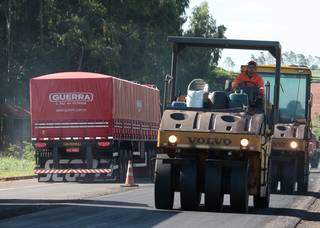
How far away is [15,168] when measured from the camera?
40375 millimetres

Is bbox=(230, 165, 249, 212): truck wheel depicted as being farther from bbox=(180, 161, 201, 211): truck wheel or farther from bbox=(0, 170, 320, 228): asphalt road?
bbox=(180, 161, 201, 211): truck wheel

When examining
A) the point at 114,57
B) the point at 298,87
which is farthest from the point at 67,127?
the point at 114,57

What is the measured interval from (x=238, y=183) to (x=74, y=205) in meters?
3.77

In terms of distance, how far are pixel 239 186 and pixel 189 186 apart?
957mm

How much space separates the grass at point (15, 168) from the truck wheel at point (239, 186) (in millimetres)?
18153

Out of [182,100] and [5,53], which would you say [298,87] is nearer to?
[182,100]

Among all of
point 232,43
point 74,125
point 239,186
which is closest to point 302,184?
point 74,125

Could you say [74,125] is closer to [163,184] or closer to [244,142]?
[163,184]

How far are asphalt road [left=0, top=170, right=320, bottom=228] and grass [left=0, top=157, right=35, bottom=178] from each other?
12.1 metres

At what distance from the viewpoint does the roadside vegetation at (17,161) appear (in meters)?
37.9

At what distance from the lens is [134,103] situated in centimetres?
3481

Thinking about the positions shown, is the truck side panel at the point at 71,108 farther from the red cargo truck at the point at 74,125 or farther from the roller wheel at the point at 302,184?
the roller wheel at the point at 302,184

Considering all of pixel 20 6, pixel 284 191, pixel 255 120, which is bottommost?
pixel 284 191

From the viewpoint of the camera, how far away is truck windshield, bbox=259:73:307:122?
27828mm
